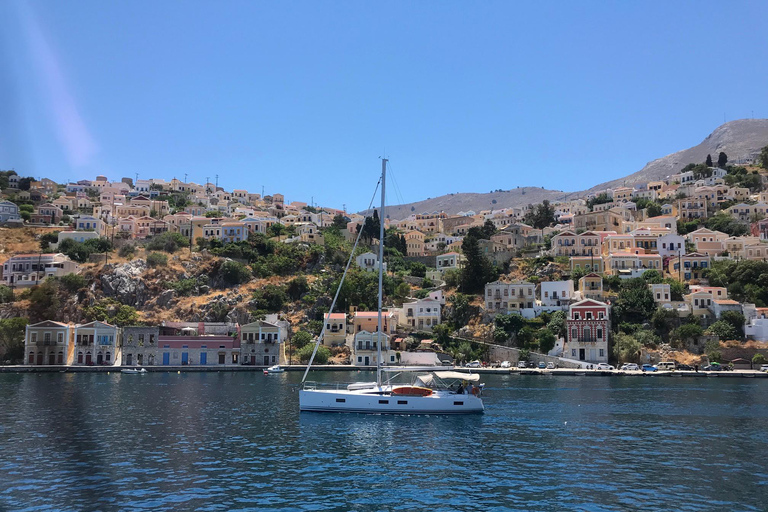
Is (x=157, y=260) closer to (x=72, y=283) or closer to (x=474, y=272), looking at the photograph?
(x=72, y=283)

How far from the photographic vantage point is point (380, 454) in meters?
27.5

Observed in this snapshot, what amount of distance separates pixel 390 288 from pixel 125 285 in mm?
34659

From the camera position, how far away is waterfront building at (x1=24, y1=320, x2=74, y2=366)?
71.4 meters

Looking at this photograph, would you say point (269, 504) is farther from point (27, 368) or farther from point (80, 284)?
point (80, 284)

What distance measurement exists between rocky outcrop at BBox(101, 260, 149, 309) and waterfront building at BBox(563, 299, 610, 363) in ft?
174

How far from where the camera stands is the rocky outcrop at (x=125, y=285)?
3386 inches

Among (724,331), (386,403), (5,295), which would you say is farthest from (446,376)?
(5,295)

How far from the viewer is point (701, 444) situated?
2897 centimetres

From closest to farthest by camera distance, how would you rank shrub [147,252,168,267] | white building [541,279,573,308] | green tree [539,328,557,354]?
green tree [539,328,557,354], white building [541,279,573,308], shrub [147,252,168,267]

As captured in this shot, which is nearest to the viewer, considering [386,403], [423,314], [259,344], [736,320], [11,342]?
[386,403]

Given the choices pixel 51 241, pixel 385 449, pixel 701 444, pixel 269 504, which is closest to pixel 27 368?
pixel 51 241

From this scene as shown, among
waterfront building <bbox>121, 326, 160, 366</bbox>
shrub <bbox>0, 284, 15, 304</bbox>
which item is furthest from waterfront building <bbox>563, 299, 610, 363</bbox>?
shrub <bbox>0, 284, 15, 304</bbox>

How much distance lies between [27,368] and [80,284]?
782 inches

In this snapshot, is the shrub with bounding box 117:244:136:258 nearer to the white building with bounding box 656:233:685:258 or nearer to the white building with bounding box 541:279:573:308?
the white building with bounding box 541:279:573:308
